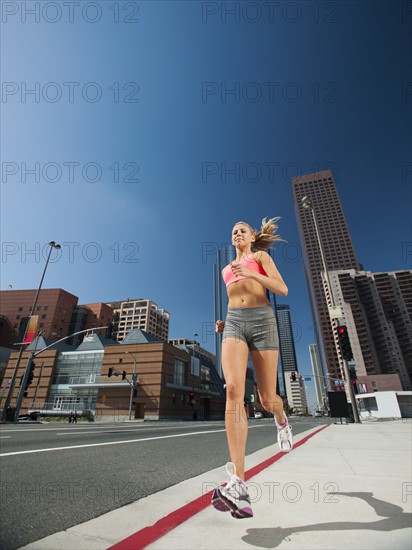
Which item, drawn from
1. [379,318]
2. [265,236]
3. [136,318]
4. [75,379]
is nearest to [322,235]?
[379,318]

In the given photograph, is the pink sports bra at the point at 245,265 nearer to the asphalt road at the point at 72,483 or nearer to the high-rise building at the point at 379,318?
the asphalt road at the point at 72,483

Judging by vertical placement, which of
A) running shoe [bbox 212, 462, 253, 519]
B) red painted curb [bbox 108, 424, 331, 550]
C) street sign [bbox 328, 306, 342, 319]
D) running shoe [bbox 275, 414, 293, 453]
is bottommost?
red painted curb [bbox 108, 424, 331, 550]

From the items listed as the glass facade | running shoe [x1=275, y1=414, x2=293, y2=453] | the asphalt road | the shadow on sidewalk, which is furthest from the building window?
the shadow on sidewalk

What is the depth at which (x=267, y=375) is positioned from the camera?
2.41 m

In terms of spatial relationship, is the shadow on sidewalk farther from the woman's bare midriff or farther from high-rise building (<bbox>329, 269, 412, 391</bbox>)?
high-rise building (<bbox>329, 269, 412, 391</bbox>)

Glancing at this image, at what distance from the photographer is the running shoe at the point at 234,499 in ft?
5.85

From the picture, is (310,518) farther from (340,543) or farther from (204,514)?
(204,514)

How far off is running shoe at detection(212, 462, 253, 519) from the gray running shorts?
961 millimetres

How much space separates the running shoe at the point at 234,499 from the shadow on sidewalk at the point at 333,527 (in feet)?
0.38

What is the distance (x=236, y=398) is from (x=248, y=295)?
0.85 metres

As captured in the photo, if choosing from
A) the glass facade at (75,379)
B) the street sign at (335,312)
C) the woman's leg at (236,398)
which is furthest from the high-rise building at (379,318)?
the woman's leg at (236,398)

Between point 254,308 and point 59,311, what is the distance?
372 ft

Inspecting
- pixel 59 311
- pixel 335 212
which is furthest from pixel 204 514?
pixel 335 212

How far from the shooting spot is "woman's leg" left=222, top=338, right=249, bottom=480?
2.09 metres
